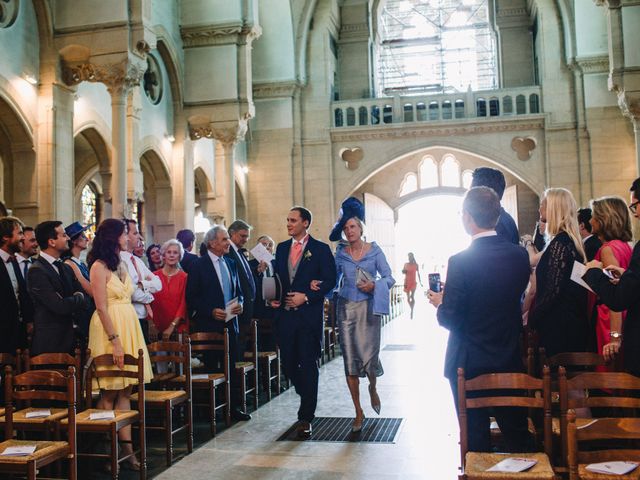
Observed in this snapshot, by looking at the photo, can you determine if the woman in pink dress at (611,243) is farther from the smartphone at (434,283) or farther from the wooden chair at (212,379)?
the wooden chair at (212,379)

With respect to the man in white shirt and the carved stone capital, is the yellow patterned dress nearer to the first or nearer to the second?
the man in white shirt

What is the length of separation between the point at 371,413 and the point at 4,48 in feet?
27.4

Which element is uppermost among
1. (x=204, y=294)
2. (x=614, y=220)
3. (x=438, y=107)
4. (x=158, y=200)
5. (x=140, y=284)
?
(x=438, y=107)

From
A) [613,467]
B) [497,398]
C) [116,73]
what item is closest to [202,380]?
[497,398]

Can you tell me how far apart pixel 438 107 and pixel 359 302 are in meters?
15.2

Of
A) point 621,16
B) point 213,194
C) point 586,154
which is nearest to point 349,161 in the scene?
point 213,194

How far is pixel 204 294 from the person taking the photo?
6711 mm

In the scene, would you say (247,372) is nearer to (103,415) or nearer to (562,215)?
(103,415)

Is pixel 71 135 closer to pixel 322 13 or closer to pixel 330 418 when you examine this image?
pixel 330 418

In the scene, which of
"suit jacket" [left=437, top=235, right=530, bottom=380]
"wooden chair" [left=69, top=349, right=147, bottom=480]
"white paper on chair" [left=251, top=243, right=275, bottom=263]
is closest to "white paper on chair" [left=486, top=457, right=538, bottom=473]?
"suit jacket" [left=437, top=235, right=530, bottom=380]

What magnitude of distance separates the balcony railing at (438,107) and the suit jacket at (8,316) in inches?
611

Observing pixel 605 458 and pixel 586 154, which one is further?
pixel 586 154

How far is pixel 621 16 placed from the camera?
45.2 feet

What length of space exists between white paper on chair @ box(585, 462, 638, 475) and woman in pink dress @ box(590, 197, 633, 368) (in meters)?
1.32
